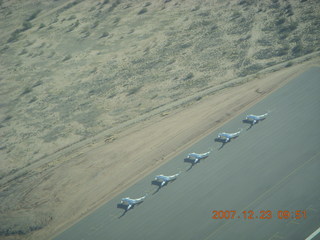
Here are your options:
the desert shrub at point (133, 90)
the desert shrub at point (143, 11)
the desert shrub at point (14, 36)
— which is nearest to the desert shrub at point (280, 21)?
the desert shrub at point (133, 90)

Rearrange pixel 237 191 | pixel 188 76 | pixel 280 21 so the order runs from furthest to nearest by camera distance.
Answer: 1. pixel 280 21
2. pixel 188 76
3. pixel 237 191

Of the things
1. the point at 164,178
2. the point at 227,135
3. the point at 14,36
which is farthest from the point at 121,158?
the point at 14,36

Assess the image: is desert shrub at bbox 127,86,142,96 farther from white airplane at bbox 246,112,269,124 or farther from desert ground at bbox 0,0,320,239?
white airplane at bbox 246,112,269,124

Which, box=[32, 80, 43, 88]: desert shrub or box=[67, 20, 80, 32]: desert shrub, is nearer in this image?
box=[32, 80, 43, 88]: desert shrub

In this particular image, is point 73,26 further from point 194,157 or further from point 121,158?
point 194,157

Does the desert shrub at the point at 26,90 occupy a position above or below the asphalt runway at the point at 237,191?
above

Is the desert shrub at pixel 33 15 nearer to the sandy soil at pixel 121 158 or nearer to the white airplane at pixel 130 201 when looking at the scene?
the sandy soil at pixel 121 158
